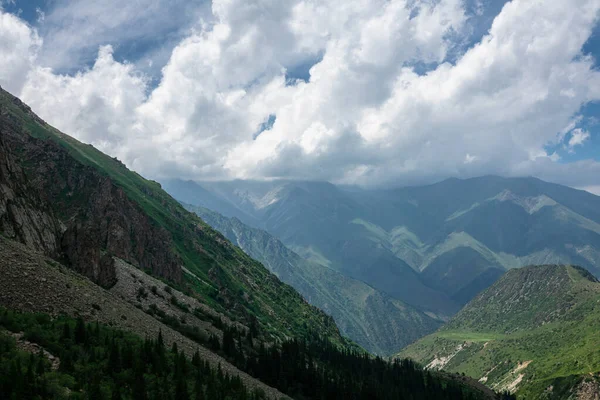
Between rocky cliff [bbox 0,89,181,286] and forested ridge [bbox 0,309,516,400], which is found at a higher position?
rocky cliff [bbox 0,89,181,286]

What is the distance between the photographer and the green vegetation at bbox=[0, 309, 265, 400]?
3328 cm

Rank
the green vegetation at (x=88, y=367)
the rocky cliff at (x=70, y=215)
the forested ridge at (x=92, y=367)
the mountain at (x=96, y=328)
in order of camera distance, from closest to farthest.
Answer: the green vegetation at (x=88, y=367)
the forested ridge at (x=92, y=367)
the mountain at (x=96, y=328)
the rocky cliff at (x=70, y=215)

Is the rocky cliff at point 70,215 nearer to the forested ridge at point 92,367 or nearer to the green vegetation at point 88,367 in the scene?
the forested ridge at point 92,367

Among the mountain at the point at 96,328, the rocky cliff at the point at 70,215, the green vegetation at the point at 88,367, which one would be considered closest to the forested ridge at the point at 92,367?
the green vegetation at the point at 88,367

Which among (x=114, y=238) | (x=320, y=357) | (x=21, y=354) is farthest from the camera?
(x=320, y=357)

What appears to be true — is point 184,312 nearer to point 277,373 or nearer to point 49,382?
point 277,373

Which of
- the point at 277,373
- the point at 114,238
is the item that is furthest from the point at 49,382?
the point at 114,238

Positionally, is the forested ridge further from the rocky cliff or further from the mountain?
the rocky cliff

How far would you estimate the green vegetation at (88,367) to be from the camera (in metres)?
33.3

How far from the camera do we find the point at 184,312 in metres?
98.8

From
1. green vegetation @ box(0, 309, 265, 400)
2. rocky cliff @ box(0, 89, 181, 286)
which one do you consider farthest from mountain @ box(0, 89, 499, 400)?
rocky cliff @ box(0, 89, 181, 286)

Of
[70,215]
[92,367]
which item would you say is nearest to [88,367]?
[92,367]

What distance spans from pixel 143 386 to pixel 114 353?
5388 millimetres

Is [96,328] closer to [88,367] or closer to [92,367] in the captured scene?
[92,367]
